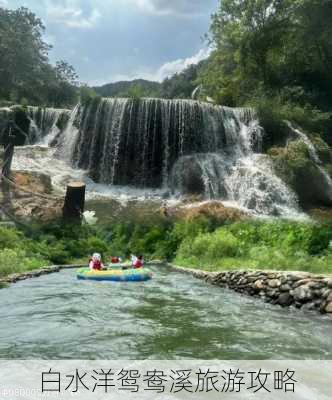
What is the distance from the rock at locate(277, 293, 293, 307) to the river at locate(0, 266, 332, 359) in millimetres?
253

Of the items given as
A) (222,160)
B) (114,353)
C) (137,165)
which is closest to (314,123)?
(222,160)

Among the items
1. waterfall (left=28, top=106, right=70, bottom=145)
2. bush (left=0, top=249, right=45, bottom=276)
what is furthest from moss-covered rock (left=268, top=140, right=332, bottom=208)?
bush (left=0, top=249, right=45, bottom=276)

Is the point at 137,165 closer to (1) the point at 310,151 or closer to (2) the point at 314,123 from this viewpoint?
(1) the point at 310,151

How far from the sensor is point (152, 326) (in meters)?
6.32

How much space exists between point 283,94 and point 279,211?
1187 cm

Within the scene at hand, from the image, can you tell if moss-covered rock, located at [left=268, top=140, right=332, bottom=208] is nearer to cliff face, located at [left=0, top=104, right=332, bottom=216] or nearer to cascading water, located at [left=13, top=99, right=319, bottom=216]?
cliff face, located at [left=0, top=104, right=332, bottom=216]

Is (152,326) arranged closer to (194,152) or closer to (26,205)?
(26,205)

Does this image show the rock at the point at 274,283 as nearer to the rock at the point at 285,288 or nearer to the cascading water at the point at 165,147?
the rock at the point at 285,288

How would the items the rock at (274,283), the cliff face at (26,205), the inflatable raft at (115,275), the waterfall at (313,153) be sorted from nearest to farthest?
1. the rock at (274,283)
2. the inflatable raft at (115,275)
3. the cliff face at (26,205)
4. the waterfall at (313,153)

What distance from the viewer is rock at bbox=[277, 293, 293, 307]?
27.0ft

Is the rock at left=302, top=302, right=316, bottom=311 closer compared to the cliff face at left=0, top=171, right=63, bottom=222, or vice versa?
the rock at left=302, top=302, right=316, bottom=311

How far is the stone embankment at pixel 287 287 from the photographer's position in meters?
7.61

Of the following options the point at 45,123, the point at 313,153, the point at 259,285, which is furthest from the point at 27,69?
the point at 259,285

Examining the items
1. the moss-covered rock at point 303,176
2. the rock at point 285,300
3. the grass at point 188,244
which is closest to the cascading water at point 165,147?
the moss-covered rock at point 303,176
